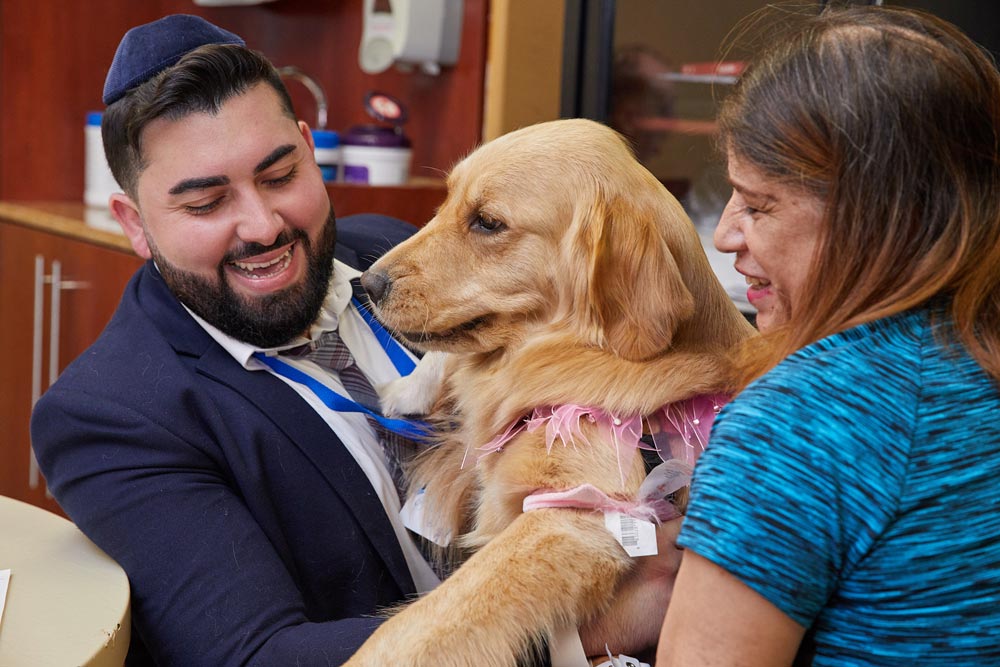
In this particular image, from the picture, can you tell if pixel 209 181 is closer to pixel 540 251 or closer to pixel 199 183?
pixel 199 183

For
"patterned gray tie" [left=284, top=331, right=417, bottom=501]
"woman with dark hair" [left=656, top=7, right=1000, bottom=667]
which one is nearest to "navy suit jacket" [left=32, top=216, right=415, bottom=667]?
"patterned gray tie" [left=284, top=331, right=417, bottom=501]

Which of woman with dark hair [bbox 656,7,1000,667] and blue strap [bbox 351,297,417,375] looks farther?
blue strap [bbox 351,297,417,375]

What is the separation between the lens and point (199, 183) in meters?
1.59

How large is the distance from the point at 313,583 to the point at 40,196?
9.90 feet

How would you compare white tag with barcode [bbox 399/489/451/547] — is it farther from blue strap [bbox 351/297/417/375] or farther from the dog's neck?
blue strap [bbox 351/297/417/375]

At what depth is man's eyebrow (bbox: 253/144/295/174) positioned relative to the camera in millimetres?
1627

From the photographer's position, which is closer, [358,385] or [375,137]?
[358,385]

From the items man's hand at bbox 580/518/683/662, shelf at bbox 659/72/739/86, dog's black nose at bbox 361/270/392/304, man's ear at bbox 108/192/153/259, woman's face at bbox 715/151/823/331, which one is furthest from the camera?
shelf at bbox 659/72/739/86

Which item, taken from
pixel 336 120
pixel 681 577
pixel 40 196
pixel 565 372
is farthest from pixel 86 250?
pixel 681 577

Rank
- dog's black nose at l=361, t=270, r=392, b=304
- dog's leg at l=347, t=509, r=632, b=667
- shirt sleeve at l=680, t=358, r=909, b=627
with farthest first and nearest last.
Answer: dog's black nose at l=361, t=270, r=392, b=304 → dog's leg at l=347, t=509, r=632, b=667 → shirt sleeve at l=680, t=358, r=909, b=627

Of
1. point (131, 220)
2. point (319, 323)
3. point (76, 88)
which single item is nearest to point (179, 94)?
point (131, 220)

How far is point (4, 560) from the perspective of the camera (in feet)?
4.65

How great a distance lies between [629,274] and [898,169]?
53 cm

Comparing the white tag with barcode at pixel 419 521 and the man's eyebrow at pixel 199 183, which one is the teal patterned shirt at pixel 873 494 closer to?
the white tag with barcode at pixel 419 521
